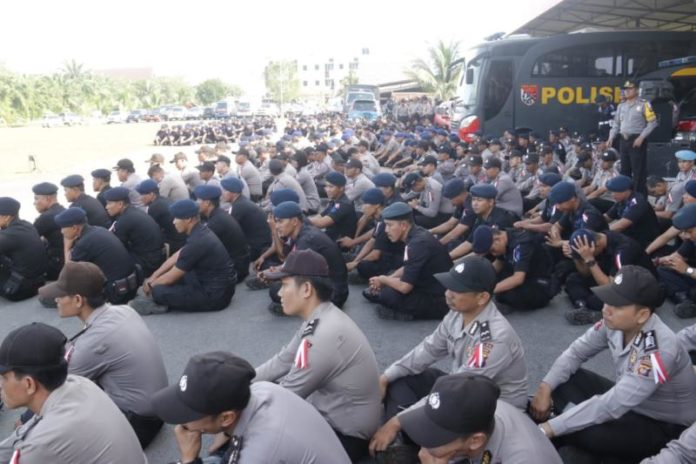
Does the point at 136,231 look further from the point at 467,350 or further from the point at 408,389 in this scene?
the point at 467,350

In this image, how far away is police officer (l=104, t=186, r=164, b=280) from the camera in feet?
21.1

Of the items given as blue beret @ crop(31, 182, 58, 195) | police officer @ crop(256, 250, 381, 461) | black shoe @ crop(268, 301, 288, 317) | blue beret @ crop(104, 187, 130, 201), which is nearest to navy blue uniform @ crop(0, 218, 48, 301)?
blue beret @ crop(31, 182, 58, 195)

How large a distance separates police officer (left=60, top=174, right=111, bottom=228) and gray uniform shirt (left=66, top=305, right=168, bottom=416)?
4.04 metres

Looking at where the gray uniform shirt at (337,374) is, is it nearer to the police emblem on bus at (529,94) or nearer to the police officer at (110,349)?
the police officer at (110,349)

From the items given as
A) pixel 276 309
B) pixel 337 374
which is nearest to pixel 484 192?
pixel 276 309

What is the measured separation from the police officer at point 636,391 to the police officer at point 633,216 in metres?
3.18

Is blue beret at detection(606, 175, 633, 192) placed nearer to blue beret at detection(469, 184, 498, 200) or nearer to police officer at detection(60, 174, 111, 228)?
blue beret at detection(469, 184, 498, 200)

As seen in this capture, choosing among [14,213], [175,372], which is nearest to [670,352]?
[175,372]

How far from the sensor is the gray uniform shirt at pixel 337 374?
9.64 ft

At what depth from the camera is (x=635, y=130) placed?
9625 mm

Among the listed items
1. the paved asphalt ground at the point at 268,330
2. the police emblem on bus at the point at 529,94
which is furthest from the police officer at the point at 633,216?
the police emblem on bus at the point at 529,94

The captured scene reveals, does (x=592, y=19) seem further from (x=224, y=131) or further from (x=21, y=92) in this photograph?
(x=21, y=92)

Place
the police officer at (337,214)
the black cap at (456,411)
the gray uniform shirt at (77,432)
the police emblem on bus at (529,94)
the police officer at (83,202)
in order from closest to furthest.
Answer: the black cap at (456,411) → the gray uniform shirt at (77,432) → the police officer at (83,202) → the police officer at (337,214) → the police emblem on bus at (529,94)

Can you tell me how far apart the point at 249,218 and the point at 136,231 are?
139cm
